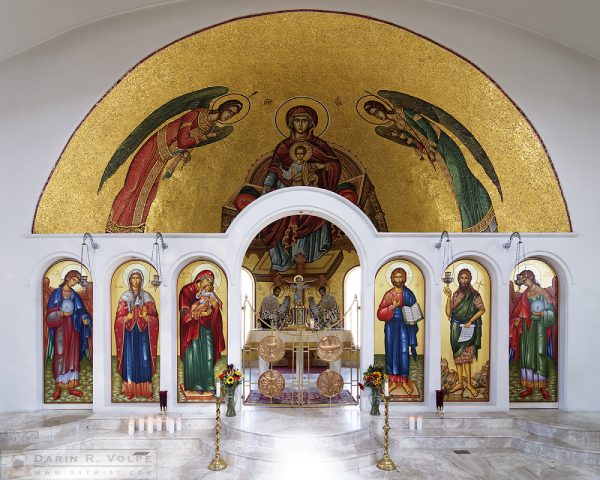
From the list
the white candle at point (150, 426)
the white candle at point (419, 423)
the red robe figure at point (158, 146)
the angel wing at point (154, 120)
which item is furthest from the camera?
the red robe figure at point (158, 146)

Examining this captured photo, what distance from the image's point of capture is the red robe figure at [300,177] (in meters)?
15.1

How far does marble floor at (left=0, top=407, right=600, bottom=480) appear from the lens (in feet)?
29.6

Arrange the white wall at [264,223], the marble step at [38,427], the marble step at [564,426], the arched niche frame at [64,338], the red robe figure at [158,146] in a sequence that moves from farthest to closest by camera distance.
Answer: the red robe figure at [158,146], the arched niche frame at [64,338], the white wall at [264,223], the marble step at [564,426], the marble step at [38,427]

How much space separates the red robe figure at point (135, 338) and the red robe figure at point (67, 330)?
844mm

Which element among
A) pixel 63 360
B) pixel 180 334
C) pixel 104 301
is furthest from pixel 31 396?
pixel 180 334

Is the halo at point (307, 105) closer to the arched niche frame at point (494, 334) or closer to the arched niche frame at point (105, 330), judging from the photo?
the arched niche frame at point (105, 330)

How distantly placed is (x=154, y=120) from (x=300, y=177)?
5.17 metres

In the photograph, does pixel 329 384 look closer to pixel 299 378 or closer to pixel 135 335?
pixel 299 378

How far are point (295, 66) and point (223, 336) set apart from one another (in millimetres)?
7136

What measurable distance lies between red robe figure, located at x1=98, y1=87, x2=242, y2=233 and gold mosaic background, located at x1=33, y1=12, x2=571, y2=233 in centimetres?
22

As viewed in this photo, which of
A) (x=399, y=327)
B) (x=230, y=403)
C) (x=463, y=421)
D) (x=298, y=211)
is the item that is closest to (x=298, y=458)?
(x=230, y=403)

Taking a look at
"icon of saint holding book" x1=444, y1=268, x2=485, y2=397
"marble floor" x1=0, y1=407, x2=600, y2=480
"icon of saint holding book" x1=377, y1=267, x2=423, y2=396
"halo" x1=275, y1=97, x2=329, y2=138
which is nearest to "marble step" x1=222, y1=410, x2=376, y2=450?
"marble floor" x1=0, y1=407, x2=600, y2=480

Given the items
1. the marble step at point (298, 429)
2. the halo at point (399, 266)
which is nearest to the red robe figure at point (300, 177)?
the halo at point (399, 266)

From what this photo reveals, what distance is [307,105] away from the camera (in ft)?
47.1
